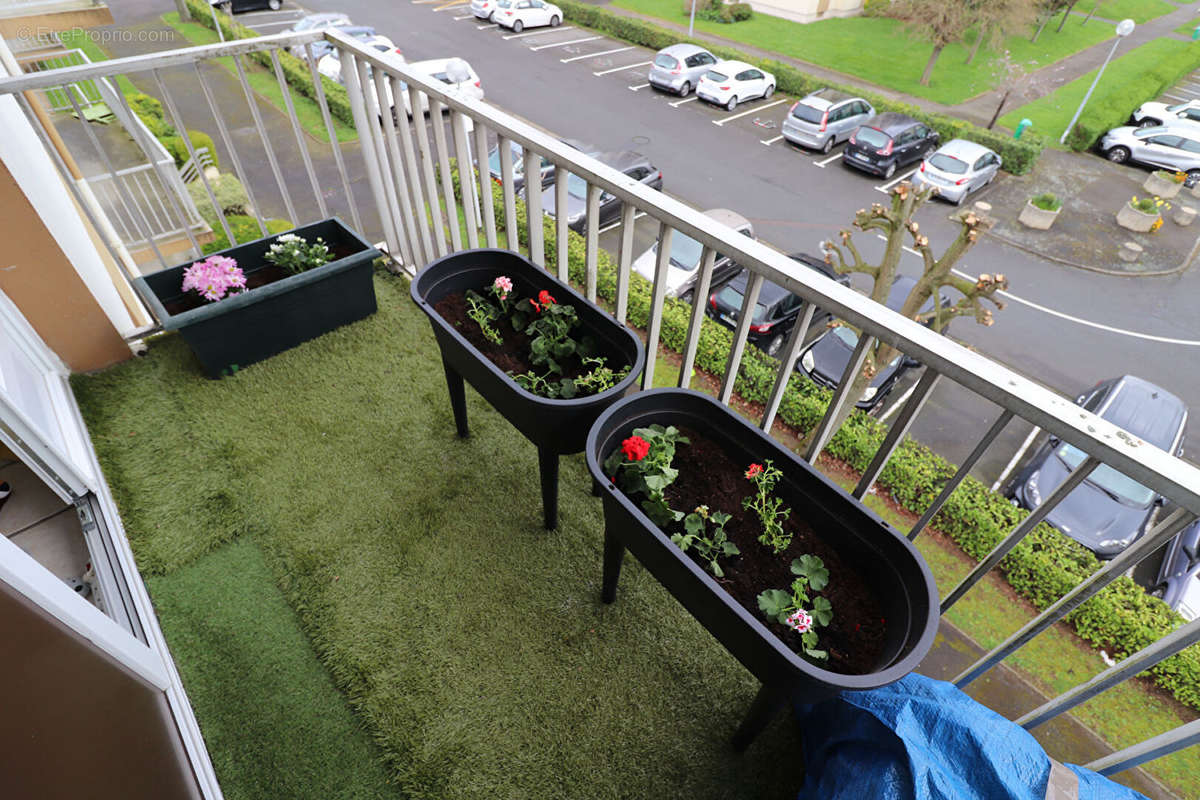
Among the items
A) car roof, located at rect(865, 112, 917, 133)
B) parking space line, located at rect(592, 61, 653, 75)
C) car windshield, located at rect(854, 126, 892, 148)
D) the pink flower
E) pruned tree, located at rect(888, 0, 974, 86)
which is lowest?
parking space line, located at rect(592, 61, 653, 75)

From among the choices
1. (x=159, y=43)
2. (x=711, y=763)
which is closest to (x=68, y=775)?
(x=711, y=763)

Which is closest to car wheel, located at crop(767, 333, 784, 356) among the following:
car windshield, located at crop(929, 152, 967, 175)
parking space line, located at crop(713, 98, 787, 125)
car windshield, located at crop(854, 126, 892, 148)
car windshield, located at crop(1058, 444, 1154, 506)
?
car windshield, located at crop(1058, 444, 1154, 506)

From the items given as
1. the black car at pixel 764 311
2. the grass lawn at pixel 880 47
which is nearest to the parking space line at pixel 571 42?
the grass lawn at pixel 880 47

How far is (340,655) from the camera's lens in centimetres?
195

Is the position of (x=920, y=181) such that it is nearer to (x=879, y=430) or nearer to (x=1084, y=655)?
(x=879, y=430)

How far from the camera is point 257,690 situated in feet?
6.21

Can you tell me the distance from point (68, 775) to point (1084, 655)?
5.48 meters

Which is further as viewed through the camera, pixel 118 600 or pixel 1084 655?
pixel 1084 655

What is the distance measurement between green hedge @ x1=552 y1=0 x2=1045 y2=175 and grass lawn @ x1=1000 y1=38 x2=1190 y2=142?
81.4 inches

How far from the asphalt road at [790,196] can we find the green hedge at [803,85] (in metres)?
0.57

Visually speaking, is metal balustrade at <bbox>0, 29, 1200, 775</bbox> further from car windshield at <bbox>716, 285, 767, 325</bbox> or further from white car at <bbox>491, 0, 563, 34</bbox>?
white car at <bbox>491, 0, 563, 34</bbox>

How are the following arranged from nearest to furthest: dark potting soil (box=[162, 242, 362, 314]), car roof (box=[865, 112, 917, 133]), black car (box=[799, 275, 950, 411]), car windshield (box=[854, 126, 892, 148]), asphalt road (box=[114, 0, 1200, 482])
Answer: dark potting soil (box=[162, 242, 362, 314]) → black car (box=[799, 275, 950, 411]) → asphalt road (box=[114, 0, 1200, 482]) → car windshield (box=[854, 126, 892, 148]) → car roof (box=[865, 112, 917, 133])

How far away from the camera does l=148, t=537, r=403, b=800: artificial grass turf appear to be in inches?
68.1

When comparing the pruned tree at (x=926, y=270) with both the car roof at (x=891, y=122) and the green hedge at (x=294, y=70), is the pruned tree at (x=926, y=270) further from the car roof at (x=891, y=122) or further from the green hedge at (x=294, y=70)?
the car roof at (x=891, y=122)
